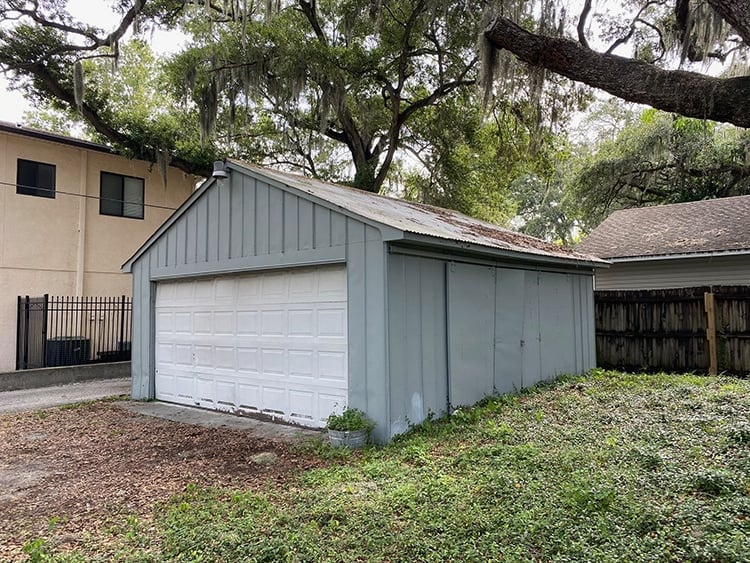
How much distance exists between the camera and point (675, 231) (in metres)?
12.8

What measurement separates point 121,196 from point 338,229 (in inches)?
399

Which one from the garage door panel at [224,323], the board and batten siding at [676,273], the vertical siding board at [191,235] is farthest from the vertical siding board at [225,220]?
the board and batten siding at [676,273]

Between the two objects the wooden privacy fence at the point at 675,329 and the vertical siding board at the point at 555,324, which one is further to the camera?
the wooden privacy fence at the point at 675,329

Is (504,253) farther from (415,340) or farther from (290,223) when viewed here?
(290,223)

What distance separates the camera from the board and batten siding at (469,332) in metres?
5.80

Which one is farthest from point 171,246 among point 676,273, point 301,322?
point 676,273

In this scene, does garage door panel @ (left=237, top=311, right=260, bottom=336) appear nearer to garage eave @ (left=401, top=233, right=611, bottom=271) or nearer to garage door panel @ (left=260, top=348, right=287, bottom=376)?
garage door panel @ (left=260, top=348, right=287, bottom=376)

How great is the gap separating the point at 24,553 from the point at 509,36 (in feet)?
21.8

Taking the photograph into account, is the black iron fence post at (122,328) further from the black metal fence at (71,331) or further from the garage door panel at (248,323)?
the garage door panel at (248,323)

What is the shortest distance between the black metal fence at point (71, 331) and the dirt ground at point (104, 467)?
4.46 meters

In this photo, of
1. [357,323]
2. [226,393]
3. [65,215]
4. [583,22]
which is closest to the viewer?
[357,323]

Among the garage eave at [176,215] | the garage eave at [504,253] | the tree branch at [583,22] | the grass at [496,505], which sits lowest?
the grass at [496,505]

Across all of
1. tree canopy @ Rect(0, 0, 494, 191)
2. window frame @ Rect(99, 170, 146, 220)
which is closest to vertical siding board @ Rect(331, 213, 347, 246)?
tree canopy @ Rect(0, 0, 494, 191)

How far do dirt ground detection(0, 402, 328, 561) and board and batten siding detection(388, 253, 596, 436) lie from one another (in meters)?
1.58
